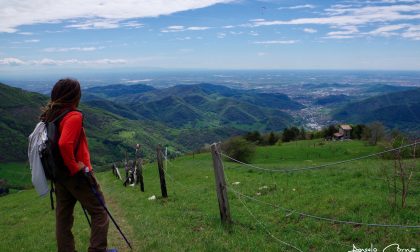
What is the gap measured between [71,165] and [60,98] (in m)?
1.32

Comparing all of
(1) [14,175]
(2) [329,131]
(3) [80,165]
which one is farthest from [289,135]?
(1) [14,175]

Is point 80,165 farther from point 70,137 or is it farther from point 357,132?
point 357,132

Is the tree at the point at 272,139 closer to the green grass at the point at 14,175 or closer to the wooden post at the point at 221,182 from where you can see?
the wooden post at the point at 221,182

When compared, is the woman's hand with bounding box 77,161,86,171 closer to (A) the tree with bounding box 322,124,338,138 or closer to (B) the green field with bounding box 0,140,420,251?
(B) the green field with bounding box 0,140,420,251

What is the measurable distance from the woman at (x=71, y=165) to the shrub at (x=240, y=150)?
52.6m

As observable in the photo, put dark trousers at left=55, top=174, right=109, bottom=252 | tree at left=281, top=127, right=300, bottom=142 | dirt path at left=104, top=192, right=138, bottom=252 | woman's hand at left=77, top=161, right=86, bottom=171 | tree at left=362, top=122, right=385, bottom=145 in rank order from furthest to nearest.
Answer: tree at left=281, top=127, right=300, bottom=142 → tree at left=362, top=122, right=385, bottom=145 → dirt path at left=104, top=192, right=138, bottom=252 → dark trousers at left=55, top=174, right=109, bottom=252 → woman's hand at left=77, top=161, right=86, bottom=171

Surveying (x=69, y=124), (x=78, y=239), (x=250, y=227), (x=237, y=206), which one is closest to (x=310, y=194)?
(x=237, y=206)

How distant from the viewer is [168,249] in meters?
8.71

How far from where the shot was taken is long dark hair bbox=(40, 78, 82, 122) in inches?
274

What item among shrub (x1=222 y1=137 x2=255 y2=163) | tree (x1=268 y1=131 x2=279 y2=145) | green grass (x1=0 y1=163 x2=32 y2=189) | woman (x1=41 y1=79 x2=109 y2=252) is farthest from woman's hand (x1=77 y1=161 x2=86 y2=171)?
green grass (x1=0 y1=163 x2=32 y2=189)

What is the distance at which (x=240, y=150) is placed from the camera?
60.5m

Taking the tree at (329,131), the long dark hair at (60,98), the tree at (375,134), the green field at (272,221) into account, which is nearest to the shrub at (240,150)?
the tree at (375,134)

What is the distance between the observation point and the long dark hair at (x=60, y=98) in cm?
696

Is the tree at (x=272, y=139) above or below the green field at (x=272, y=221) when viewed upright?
below
